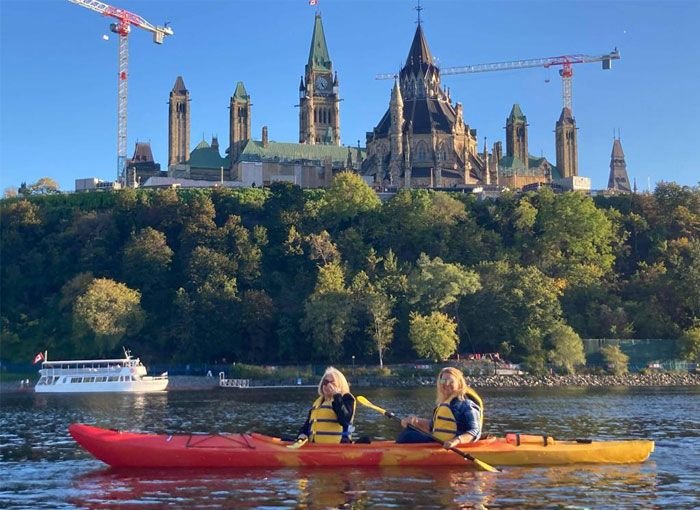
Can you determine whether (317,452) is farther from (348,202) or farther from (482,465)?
(348,202)

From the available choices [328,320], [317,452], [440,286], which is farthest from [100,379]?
[317,452]

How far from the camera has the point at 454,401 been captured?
94.3ft

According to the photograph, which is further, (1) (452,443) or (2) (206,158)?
(2) (206,158)

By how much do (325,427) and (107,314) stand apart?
76026mm

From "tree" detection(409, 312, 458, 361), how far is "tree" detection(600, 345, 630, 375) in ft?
49.1

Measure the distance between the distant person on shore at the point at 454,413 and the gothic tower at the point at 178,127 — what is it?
167 metres

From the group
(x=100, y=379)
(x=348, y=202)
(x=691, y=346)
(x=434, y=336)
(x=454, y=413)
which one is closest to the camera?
(x=454, y=413)

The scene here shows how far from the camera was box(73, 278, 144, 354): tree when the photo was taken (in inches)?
3994

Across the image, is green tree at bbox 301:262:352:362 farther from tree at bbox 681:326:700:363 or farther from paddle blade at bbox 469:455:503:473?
paddle blade at bbox 469:455:503:473

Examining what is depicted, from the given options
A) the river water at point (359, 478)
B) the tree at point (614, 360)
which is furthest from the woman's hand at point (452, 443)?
the tree at point (614, 360)

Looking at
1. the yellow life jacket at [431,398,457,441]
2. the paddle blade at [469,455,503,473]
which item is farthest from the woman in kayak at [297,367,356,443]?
the paddle blade at [469,455,503,473]

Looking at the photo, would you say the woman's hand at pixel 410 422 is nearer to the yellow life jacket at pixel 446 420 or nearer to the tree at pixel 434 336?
the yellow life jacket at pixel 446 420

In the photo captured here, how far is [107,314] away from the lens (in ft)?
334

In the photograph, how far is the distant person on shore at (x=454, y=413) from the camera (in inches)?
1118
